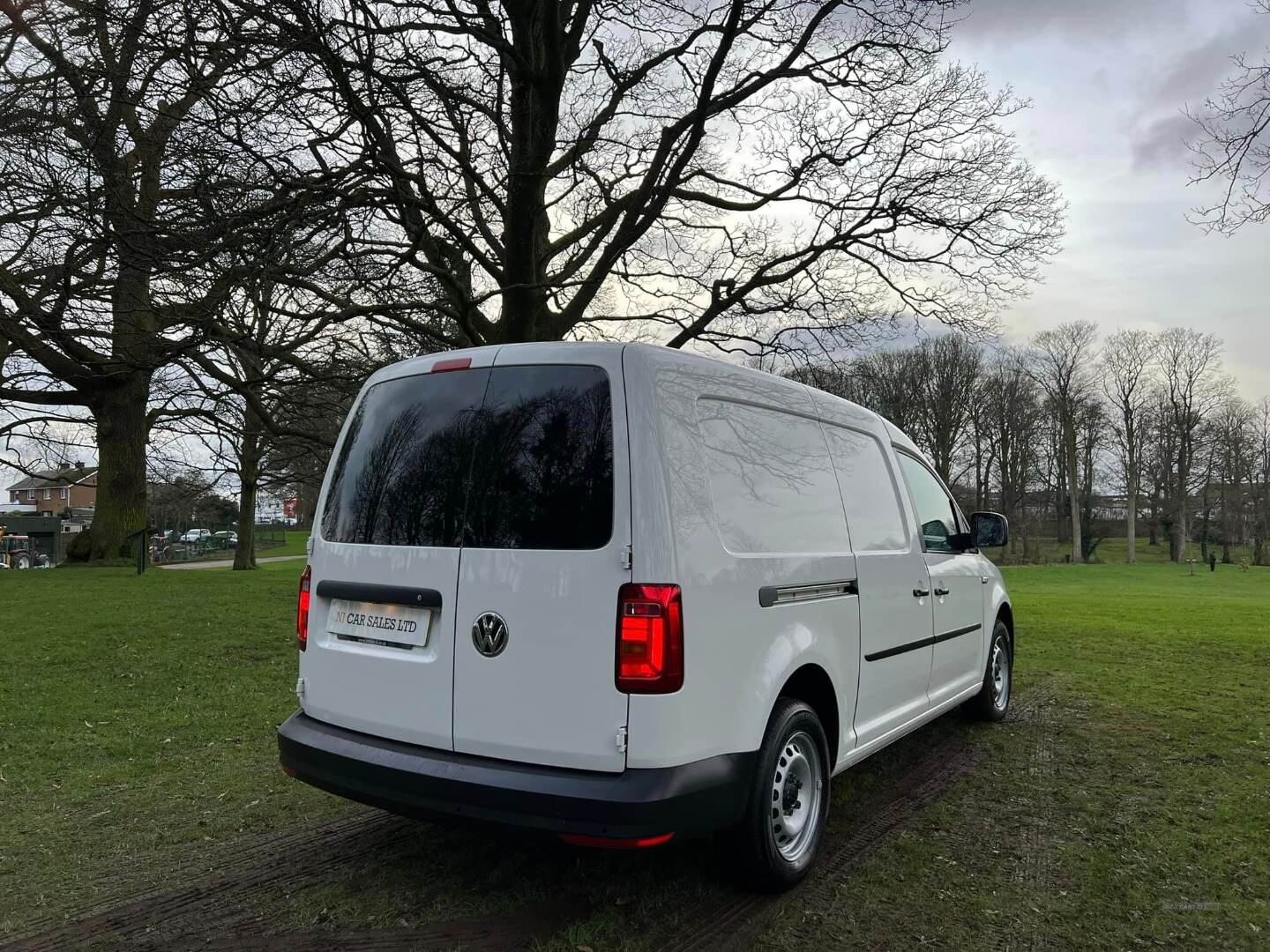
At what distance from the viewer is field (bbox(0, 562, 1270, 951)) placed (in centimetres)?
304

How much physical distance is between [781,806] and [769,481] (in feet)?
4.29

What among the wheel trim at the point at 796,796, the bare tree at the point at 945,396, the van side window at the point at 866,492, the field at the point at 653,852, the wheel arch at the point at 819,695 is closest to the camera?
the field at the point at 653,852

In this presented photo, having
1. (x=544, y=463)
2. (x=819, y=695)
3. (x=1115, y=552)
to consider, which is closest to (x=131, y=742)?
(x=544, y=463)

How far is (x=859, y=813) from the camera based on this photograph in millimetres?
4223

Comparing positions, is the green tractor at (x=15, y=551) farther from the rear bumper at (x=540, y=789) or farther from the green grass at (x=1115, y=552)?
the green grass at (x=1115, y=552)

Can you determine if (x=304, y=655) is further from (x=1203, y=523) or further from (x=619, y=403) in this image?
(x=1203, y=523)

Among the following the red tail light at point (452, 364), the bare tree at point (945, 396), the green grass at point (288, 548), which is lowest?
the green grass at point (288, 548)

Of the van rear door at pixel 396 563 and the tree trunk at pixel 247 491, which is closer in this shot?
the van rear door at pixel 396 563

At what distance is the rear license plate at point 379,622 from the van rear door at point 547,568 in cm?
21

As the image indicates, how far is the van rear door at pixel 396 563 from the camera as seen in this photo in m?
3.10

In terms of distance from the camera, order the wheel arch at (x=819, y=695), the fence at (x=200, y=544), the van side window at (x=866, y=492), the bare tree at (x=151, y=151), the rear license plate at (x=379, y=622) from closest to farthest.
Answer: the rear license plate at (x=379, y=622), the wheel arch at (x=819, y=695), the van side window at (x=866, y=492), the bare tree at (x=151, y=151), the fence at (x=200, y=544)

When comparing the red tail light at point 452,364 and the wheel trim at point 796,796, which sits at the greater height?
the red tail light at point 452,364

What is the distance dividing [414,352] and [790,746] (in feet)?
36.9

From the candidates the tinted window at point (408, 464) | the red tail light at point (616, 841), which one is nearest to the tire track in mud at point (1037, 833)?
the red tail light at point (616, 841)
